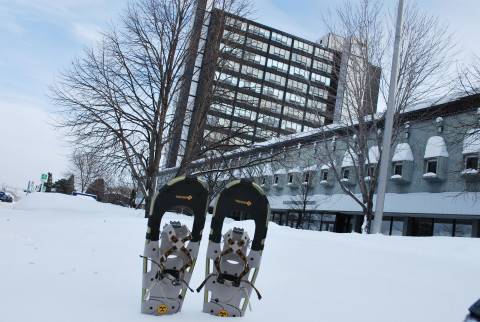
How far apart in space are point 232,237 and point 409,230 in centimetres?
2508

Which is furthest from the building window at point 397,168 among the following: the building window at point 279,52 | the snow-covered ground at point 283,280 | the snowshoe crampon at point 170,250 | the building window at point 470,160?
the building window at point 279,52

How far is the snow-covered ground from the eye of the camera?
3.80 meters

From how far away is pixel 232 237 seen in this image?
409cm

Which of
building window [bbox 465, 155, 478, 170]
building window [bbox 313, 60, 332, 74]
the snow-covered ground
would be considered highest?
building window [bbox 313, 60, 332, 74]

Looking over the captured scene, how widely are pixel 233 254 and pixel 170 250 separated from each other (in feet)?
2.13

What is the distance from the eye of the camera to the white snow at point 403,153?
82.2ft

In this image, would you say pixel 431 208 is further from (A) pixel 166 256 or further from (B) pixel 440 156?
(A) pixel 166 256

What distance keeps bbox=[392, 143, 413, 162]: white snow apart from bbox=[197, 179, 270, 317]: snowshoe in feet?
76.2

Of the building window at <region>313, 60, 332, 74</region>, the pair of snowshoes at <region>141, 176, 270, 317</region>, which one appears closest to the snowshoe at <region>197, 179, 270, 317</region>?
the pair of snowshoes at <region>141, 176, 270, 317</region>

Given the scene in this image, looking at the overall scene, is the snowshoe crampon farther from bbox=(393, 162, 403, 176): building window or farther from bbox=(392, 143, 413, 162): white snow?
bbox=(393, 162, 403, 176): building window

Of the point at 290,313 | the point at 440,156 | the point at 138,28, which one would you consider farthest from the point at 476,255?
the point at 440,156

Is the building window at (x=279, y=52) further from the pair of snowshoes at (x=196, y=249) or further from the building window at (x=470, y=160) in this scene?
the pair of snowshoes at (x=196, y=249)

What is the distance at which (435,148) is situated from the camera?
23.1 meters

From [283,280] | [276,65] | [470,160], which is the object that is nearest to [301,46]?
[276,65]
